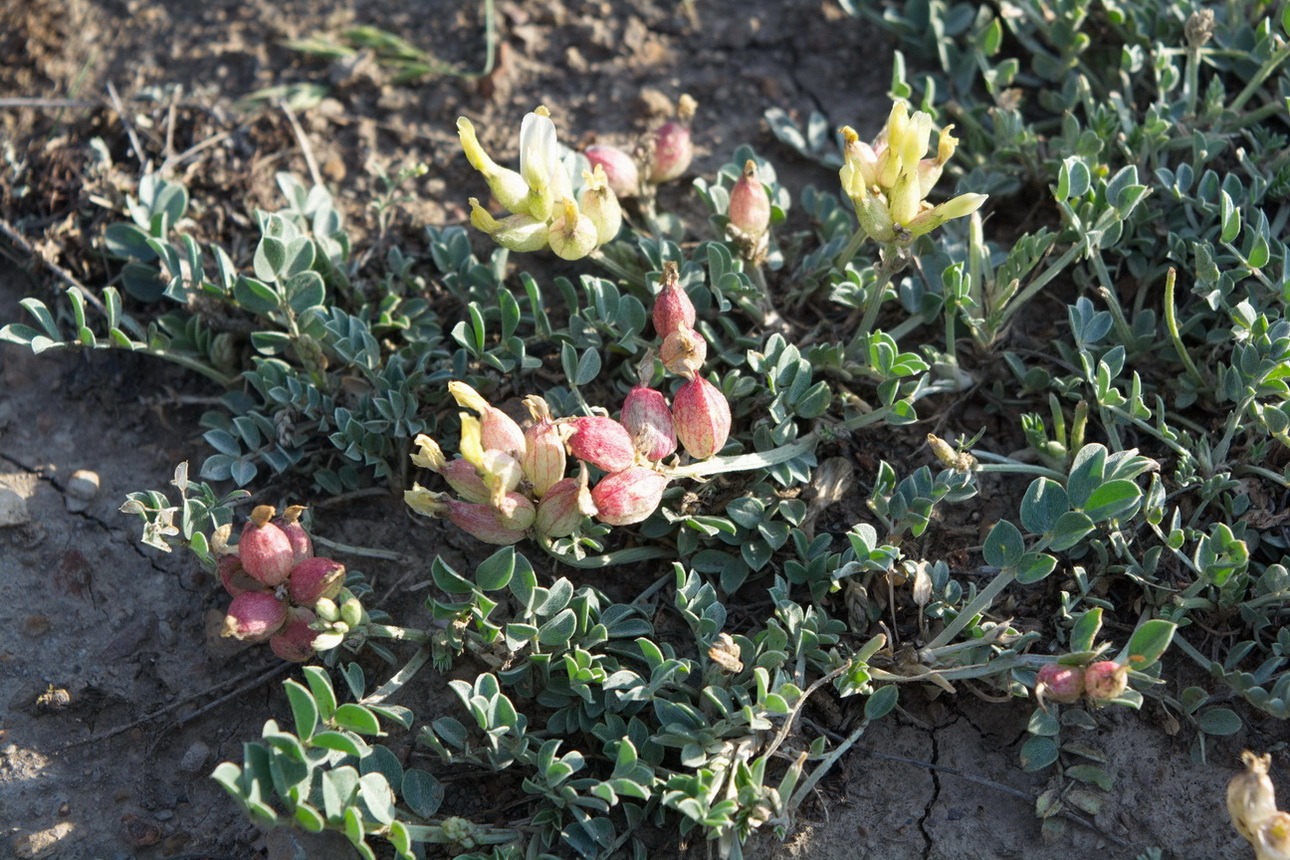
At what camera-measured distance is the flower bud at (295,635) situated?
233 centimetres

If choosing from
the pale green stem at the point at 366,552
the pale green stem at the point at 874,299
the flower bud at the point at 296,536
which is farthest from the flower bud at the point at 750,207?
the flower bud at the point at 296,536

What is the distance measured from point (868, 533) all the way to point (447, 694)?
1054 millimetres

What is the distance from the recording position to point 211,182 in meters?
3.27

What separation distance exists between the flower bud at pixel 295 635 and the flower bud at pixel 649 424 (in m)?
0.80

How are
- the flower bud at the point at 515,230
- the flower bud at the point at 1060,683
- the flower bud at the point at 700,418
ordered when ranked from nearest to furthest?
1. the flower bud at the point at 1060,683
2. the flower bud at the point at 700,418
3. the flower bud at the point at 515,230

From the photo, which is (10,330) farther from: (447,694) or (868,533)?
(868,533)

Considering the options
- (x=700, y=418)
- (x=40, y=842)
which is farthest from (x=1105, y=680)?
(x=40, y=842)

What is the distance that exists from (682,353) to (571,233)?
413mm

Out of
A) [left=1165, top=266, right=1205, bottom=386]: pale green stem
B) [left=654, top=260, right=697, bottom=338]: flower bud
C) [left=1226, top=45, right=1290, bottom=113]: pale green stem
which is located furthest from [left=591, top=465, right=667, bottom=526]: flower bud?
[left=1226, top=45, right=1290, bottom=113]: pale green stem

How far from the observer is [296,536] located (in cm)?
238

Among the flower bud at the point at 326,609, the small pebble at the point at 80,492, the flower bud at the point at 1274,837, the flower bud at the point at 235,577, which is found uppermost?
the flower bud at the point at 326,609

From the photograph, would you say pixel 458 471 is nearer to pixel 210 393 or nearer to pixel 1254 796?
pixel 210 393

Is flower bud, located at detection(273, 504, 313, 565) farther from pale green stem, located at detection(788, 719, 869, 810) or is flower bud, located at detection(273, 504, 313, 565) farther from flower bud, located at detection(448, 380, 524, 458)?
pale green stem, located at detection(788, 719, 869, 810)

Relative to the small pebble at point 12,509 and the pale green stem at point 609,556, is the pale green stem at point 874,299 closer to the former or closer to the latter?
the pale green stem at point 609,556
